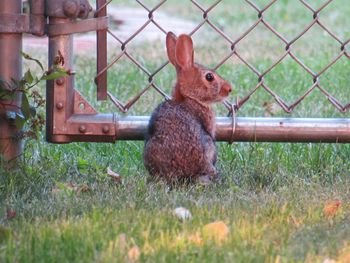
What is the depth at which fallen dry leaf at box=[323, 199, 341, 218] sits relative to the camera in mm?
3352

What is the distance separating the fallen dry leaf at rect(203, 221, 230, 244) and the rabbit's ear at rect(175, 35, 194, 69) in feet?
3.66

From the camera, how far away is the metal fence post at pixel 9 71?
3734 mm

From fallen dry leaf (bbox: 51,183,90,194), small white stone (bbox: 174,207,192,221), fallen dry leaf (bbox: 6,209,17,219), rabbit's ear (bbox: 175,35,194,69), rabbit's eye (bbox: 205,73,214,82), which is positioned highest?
rabbit's ear (bbox: 175,35,194,69)

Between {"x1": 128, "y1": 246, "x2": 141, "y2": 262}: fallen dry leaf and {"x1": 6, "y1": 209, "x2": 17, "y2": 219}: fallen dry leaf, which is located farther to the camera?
{"x1": 6, "y1": 209, "x2": 17, "y2": 219}: fallen dry leaf

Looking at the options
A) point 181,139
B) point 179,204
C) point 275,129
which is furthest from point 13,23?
point 275,129

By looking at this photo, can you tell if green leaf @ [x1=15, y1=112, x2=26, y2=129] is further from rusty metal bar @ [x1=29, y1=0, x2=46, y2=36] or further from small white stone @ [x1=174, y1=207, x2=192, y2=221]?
small white stone @ [x1=174, y1=207, x2=192, y2=221]

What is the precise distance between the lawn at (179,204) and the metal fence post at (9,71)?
11 centimetres

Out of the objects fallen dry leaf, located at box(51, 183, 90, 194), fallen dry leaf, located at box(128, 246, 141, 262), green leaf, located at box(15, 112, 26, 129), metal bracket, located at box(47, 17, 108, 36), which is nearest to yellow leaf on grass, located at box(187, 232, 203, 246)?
fallen dry leaf, located at box(128, 246, 141, 262)

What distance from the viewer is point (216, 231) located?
3021 millimetres

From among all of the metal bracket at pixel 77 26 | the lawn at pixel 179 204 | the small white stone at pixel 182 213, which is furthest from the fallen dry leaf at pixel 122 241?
the metal bracket at pixel 77 26

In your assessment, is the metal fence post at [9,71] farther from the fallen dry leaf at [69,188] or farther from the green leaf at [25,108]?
the fallen dry leaf at [69,188]

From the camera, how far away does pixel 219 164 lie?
419 centimetres

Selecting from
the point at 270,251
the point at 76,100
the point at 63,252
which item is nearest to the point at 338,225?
the point at 270,251

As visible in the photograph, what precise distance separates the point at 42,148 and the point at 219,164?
809mm
